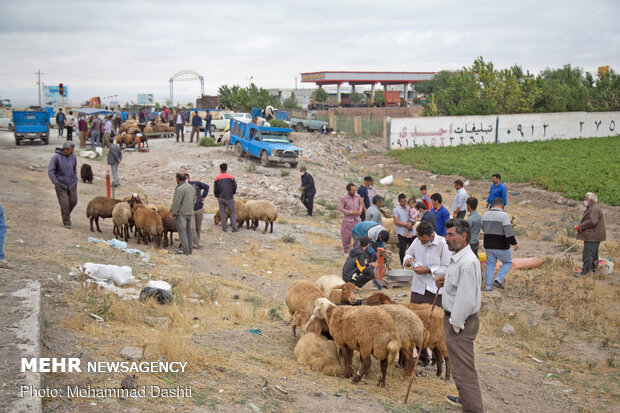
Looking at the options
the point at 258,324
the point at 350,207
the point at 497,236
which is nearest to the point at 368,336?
the point at 258,324

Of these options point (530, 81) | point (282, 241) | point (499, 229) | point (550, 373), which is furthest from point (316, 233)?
point (530, 81)

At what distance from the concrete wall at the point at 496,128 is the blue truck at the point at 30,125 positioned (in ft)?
71.5

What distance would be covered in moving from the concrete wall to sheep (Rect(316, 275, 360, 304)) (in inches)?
1165

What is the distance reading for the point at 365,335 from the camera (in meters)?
5.61

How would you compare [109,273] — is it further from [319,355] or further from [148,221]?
[319,355]

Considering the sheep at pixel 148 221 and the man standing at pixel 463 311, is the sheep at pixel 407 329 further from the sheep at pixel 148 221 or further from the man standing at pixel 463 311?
the sheep at pixel 148 221

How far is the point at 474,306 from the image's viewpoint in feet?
16.0

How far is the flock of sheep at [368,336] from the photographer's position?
18.3 ft

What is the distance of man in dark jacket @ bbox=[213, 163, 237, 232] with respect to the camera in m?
13.5

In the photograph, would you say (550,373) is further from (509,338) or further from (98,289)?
(98,289)

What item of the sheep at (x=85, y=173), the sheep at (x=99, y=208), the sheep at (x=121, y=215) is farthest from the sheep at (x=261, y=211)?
the sheep at (x=85, y=173)

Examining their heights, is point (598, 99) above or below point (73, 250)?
above

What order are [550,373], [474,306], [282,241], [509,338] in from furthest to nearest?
[282,241] → [509,338] → [550,373] → [474,306]

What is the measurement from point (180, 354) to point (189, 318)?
6.20 ft
